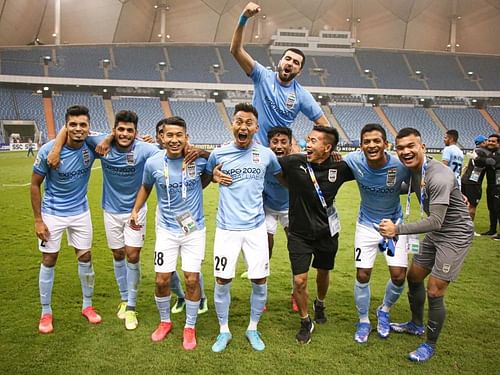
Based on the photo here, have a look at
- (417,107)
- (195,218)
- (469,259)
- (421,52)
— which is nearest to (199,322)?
(195,218)

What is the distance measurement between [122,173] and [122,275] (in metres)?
1.26

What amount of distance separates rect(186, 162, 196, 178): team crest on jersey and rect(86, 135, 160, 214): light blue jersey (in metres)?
0.72

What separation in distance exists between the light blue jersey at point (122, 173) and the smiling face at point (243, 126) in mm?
1163

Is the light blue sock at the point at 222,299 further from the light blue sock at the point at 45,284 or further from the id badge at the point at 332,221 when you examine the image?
the light blue sock at the point at 45,284

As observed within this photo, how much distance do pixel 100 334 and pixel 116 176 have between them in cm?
167

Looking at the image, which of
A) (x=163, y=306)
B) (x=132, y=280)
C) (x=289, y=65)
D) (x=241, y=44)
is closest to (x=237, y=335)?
(x=163, y=306)

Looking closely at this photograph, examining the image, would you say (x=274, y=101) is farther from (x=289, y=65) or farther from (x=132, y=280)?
(x=132, y=280)

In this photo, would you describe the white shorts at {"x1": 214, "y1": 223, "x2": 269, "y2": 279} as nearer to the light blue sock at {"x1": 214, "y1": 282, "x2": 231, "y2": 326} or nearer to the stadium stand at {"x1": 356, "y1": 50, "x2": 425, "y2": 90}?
the light blue sock at {"x1": 214, "y1": 282, "x2": 231, "y2": 326}

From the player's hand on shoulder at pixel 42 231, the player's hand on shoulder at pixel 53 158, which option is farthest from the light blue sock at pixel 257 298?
the player's hand on shoulder at pixel 53 158

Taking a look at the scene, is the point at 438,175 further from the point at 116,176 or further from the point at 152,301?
the point at 152,301

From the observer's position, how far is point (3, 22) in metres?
38.1

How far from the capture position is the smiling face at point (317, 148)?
390cm

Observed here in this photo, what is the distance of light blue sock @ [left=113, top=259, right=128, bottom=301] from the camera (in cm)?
465

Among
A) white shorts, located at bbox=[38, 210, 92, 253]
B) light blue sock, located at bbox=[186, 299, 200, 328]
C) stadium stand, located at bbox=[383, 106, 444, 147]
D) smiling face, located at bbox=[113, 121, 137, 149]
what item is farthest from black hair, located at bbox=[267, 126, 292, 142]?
stadium stand, located at bbox=[383, 106, 444, 147]
